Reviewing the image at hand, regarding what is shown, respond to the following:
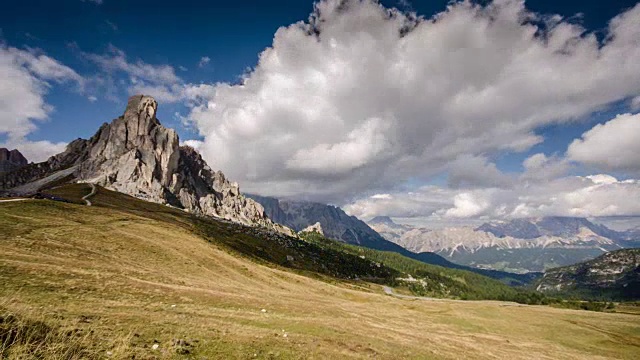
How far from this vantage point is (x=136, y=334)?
18.6m

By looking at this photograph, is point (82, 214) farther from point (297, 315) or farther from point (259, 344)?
point (259, 344)

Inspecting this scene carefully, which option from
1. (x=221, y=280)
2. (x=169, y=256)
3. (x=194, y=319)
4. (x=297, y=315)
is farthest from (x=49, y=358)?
(x=169, y=256)

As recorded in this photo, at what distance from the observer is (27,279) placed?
2642 centimetres

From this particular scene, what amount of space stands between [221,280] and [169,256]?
36.5 feet

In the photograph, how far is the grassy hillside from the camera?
53.2 feet

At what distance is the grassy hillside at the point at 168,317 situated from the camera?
16203mm

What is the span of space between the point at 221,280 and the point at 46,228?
28.0 m

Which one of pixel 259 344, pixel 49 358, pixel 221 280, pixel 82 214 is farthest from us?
pixel 82 214

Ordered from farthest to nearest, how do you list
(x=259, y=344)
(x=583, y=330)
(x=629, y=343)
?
(x=583, y=330) → (x=629, y=343) → (x=259, y=344)

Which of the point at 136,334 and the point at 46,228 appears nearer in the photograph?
the point at 136,334

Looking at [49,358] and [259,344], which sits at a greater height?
[49,358]

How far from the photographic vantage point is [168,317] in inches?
956

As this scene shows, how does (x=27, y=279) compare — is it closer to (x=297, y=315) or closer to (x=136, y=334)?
(x=136, y=334)

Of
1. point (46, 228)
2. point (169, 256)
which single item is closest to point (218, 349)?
point (169, 256)
